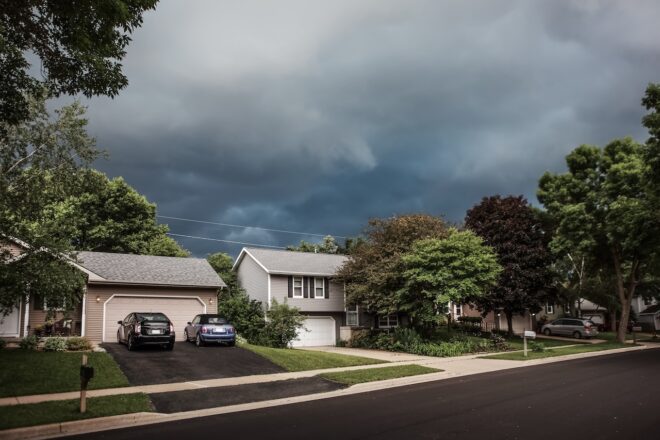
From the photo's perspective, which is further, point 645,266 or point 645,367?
point 645,266

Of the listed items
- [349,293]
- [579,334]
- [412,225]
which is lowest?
[579,334]

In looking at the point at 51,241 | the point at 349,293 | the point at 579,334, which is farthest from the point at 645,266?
the point at 51,241

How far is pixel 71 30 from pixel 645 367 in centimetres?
2134

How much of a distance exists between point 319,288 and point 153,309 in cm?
1142

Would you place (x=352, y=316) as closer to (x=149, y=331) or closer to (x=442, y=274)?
(x=442, y=274)

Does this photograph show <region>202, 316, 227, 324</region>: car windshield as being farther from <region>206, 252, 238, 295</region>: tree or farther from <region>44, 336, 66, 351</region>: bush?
<region>206, 252, 238, 295</region>: tree

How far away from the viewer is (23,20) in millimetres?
9945

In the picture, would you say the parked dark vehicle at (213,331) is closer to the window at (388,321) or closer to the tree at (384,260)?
the tree at (384,260)

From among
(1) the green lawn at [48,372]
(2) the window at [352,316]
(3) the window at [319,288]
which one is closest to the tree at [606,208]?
(2) the window at [352,316]

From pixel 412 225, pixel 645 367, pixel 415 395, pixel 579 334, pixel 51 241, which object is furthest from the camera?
pixel 579 334

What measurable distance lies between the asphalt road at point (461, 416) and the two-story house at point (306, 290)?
19.0 meters

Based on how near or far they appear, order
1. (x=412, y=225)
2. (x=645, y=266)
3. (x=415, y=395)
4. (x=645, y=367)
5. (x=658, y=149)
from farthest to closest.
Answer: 1. (x=645, y=266)
2. (x=412, y=225)
3. (x=658, y=149)
4. (x=645, y=367)
5. (x=415, y=395)

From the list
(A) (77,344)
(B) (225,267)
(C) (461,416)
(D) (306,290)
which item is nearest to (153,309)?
(A) (77,344)

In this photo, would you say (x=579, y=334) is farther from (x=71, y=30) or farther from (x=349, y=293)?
(x=71, y=30)
